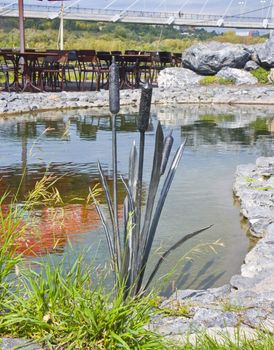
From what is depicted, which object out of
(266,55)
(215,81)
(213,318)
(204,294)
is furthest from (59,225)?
(266,55)

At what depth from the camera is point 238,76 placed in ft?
54.8

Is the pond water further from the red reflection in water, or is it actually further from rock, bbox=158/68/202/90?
rock, bbox=158/68/202/90

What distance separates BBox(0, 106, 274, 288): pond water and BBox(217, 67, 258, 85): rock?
339cm

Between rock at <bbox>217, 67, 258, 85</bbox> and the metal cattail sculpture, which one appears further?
rock at <bbox>217, 67, 258, 85</bbox>

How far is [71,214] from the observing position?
514 cm

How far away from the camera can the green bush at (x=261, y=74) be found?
54.9 feet

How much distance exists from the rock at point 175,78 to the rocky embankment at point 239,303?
1198 cm

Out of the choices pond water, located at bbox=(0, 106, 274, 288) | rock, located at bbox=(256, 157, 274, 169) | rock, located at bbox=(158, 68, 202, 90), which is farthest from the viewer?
rock, located at bbox=(158, 68, 202, 90)

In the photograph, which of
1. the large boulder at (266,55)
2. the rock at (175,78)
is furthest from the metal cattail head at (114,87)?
the large boulder at (266,55)

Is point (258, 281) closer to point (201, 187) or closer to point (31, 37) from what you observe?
point (201, 187)

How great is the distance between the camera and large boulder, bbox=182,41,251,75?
17.2 metres

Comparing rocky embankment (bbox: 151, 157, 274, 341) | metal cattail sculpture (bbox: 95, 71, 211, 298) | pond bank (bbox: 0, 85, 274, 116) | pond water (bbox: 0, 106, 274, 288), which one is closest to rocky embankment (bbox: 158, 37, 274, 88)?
pond bank (bbox: 0, 85, 274, 116)

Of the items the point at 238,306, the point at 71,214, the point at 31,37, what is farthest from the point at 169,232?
the point at 31,37

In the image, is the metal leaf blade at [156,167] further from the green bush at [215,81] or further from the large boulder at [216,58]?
the large boulder at [216,58]
